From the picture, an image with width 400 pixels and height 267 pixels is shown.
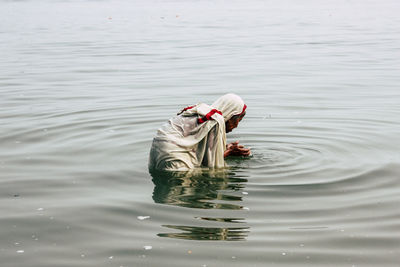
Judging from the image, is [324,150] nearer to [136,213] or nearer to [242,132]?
[242,132]

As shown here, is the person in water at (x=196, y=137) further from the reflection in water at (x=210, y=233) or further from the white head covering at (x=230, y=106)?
the reflection in water at (x=210, y=233)

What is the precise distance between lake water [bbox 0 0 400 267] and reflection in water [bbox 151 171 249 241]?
26mm

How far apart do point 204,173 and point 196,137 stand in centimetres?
60

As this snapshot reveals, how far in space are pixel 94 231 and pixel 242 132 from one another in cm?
506

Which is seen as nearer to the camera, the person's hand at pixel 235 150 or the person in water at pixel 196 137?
the person in water at pixel 196 137

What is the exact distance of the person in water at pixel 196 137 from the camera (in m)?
8.30

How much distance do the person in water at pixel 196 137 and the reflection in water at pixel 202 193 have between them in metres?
0.16

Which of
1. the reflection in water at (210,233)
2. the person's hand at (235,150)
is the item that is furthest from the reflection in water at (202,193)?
Answer: the person's hand at (235,150)

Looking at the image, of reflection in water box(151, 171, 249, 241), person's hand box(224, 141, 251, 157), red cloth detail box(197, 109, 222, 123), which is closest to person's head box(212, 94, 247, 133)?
red cloth detail box(197, 109, 222, 123)

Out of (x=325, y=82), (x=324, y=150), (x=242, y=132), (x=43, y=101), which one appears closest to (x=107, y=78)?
(x=43, y=101)

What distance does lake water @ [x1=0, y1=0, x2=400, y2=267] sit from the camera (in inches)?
263

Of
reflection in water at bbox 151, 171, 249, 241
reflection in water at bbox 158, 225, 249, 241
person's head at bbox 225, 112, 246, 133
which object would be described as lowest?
reflection in water at bbox 158, 225, 249, 241

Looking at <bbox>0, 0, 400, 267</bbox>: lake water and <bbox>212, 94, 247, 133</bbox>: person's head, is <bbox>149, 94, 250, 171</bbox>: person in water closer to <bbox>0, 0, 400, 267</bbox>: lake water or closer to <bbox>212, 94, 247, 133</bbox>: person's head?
<bbox>212, 94, 247, 133</bbox>: person's head

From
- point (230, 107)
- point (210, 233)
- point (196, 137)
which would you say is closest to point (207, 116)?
point (196, 137)
